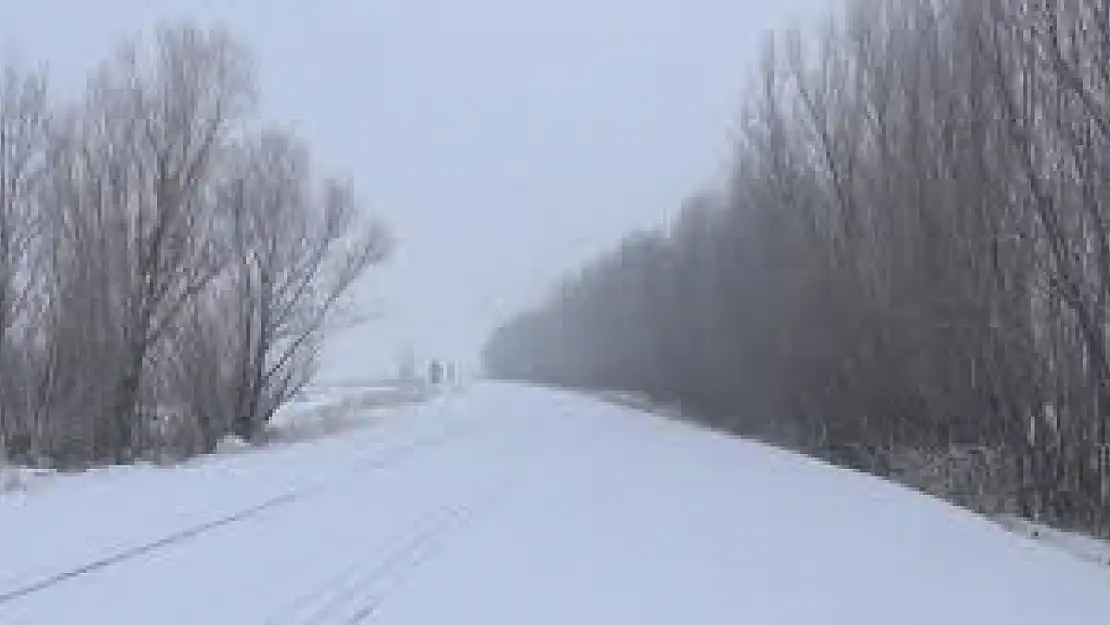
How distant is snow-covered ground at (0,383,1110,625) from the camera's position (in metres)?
9.46

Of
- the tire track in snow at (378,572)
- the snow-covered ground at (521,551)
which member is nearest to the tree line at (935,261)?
the snow-covered ground at (521,551)

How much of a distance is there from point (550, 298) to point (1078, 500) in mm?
134478

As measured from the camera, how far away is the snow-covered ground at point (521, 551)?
9.46 meters

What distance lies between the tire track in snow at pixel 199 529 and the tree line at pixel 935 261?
34.9 feet

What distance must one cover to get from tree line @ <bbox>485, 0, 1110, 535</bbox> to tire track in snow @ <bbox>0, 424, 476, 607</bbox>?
10643 mm

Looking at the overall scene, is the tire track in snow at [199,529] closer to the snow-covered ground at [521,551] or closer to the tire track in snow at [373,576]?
the snow-covered ground at [521,551]

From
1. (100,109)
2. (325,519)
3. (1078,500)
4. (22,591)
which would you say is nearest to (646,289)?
(100,109)

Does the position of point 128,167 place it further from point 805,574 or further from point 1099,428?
point 805,574

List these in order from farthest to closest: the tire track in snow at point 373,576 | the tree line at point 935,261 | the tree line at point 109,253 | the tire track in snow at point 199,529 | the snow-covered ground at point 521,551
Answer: the tree line at point 109,253 → the tree line at point 935,261 → the tire track in snow at point 199,529 → the snow-covered ground at point 521,551 → the tire track in snow at point 373,576

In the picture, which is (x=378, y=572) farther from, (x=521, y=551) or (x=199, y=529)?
(x=199, y=529)

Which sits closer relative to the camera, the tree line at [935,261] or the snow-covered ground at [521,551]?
the snow-covered ground at [521,551]

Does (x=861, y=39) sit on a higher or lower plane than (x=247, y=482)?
higher

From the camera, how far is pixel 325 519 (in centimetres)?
1565

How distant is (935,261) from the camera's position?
30.1 m
